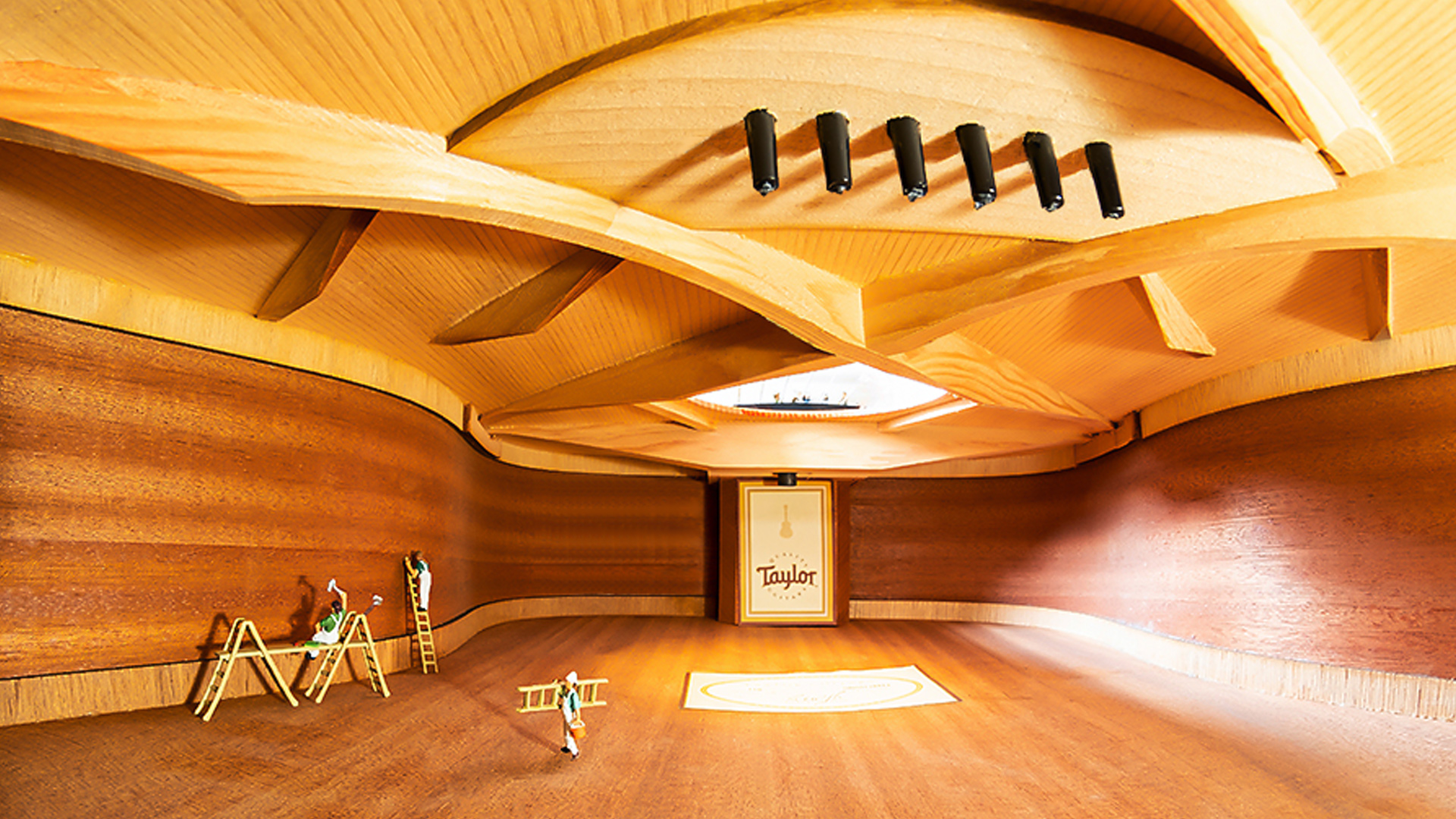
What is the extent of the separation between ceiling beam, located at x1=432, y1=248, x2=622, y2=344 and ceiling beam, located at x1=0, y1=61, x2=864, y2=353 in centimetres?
128

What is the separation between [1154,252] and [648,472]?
8794 mm

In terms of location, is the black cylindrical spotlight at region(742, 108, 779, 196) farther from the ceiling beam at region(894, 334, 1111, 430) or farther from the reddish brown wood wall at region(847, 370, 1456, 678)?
the reddish brown wood wall at region(847, 370, 1456, 678)

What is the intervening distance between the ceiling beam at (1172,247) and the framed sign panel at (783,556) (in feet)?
20.5

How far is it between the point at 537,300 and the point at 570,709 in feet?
8.93

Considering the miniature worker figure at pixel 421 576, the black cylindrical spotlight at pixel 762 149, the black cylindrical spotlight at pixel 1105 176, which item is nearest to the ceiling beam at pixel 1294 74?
the black cylindrical spotlight at pixel 1105 176

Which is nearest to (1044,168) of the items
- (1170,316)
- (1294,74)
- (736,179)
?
(1294,74)

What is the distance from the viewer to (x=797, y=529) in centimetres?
1117

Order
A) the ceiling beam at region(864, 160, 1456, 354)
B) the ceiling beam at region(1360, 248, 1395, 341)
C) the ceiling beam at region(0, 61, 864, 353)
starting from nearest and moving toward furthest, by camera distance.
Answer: the ceiling beam at region(0, 61, 864, 353) < the ceiling beam at region(864, 160, 1456, 354) < the ceiling beam at region(1360, 248, 1395, 341)

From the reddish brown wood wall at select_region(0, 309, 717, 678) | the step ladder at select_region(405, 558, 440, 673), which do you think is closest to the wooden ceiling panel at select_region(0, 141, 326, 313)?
the reddish brown wood wall at select_region(0, 309, 717, 678)

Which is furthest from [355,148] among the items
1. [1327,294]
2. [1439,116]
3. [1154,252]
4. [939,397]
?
[939,397]

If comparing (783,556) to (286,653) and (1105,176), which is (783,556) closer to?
(286,653)

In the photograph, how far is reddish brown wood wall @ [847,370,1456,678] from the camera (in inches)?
205

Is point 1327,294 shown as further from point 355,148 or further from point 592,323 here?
point 355,148

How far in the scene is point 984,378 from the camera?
6.57 meters
